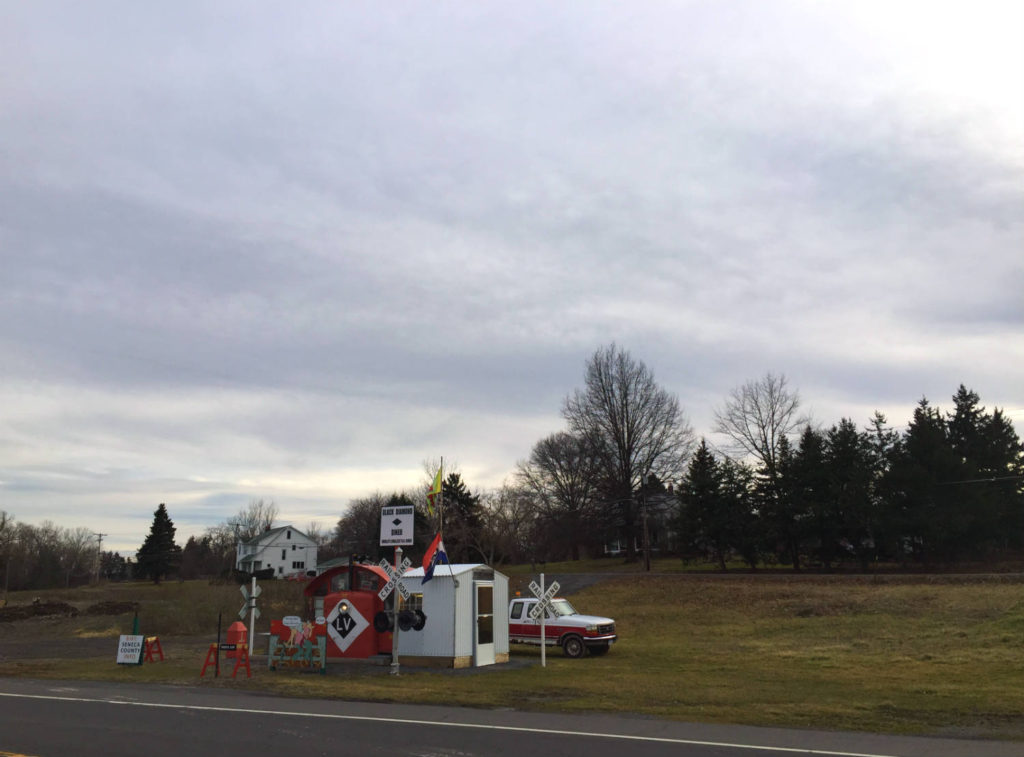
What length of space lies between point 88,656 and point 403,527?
14410 millimetres

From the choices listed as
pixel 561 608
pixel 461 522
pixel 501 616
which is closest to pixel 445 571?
pixel 501 616

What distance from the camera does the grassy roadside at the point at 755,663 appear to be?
44.6 ft

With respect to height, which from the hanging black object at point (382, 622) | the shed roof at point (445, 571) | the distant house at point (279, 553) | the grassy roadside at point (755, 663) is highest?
the distant house at point (279, 553)

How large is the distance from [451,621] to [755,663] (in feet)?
27.9

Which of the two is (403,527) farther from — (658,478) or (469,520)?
(469,520)

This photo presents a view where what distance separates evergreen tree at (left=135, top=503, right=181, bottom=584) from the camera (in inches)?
4088

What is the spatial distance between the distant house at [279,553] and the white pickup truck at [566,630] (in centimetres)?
8339

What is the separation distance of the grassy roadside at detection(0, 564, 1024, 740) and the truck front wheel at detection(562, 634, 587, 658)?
0.63 meters

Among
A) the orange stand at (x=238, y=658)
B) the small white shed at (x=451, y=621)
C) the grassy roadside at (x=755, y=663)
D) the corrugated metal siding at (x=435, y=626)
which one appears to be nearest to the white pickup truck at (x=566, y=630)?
the grassy roadside at (x=755, y=663)

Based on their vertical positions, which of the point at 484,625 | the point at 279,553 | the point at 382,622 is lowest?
the point at 484,625

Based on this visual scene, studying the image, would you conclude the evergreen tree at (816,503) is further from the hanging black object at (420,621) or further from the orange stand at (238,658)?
the orange stand at (238,658)

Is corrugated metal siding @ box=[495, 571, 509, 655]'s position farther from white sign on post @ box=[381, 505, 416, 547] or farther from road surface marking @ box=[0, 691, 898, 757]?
road surface marking @ box=[0, 691, 898, 757]

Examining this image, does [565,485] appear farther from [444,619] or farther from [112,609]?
[444,619]

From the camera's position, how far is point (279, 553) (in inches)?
4205
